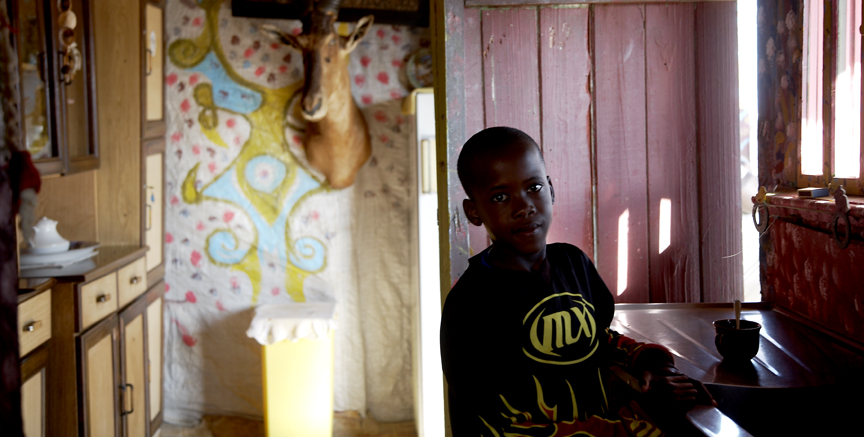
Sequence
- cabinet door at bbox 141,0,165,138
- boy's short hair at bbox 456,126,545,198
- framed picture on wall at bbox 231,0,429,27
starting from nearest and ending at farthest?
boy's short hair at bbox 456,126,545,198, cabinet door at bbox 141,0,165,138, framed picture on wall at bbox 231,0,429,27

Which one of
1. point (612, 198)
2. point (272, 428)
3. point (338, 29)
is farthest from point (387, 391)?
point (612, 198)

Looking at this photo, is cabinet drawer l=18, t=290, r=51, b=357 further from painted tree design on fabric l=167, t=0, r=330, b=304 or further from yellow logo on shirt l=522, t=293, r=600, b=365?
yellow logo on shirt l=522, t=293, r=600, b=365

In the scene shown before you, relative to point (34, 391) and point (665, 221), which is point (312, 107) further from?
point (665, 221)

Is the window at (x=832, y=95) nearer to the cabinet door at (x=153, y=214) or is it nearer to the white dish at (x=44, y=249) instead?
the white dish at (x=44, y=249)

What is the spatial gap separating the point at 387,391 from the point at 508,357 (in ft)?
8.27

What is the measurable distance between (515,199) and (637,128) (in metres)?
0.67

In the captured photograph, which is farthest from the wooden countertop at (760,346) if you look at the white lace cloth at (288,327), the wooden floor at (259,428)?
the wooden floor at (259,428)

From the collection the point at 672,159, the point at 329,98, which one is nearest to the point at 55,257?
the point at 329,98

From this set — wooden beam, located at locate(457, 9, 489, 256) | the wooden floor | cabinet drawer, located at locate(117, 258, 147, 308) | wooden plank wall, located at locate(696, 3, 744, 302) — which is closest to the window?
wooden plank wall, located at locate(696, 3, 744, 302)

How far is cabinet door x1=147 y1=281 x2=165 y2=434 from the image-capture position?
2.94m

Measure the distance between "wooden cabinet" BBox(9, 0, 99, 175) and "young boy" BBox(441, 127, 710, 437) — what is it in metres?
1.53

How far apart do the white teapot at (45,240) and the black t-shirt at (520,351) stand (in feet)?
6.03

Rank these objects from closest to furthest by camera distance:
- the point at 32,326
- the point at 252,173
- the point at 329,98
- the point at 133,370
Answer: the point at 32,326 → the point at 133,370 → the point at 329,98 → the point at 252,173

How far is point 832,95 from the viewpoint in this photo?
50.6 inches
